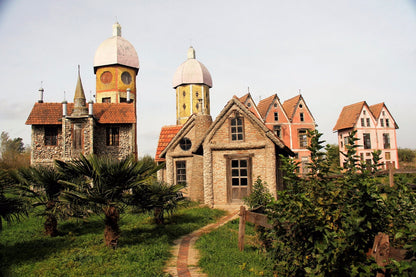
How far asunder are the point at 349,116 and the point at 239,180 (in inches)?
1270

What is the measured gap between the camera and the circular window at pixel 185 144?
68.0 feet

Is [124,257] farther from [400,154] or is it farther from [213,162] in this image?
[400,154]

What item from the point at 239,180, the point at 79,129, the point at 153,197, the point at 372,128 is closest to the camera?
the point at 153,197

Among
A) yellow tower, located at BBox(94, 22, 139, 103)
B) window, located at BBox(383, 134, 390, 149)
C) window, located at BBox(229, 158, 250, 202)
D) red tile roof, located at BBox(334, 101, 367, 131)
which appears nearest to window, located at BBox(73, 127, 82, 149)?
yellow tower, located at BBox(94, 22, 139, 103)

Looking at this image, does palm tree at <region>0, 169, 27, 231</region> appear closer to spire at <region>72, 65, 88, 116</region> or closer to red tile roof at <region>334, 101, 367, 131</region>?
spire at <region>72, 65, 88, 116</region>

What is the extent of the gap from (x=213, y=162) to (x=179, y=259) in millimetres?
8942

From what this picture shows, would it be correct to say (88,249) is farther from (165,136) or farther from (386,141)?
(386,141)

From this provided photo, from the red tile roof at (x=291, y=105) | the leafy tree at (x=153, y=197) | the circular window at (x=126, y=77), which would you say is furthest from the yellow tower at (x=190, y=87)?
the leafy tree at (x=153, y=197)

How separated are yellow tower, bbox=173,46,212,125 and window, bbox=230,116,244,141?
29097mm

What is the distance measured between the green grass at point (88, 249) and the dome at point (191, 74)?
35.4m

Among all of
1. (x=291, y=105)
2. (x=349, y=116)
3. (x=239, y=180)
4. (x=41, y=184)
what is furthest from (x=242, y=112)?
(x=349, y=116)

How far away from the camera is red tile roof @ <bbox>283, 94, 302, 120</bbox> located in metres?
40.1

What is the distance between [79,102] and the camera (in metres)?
27.8

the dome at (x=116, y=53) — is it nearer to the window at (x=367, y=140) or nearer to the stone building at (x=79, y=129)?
the stone building at (x=79, y=129)
